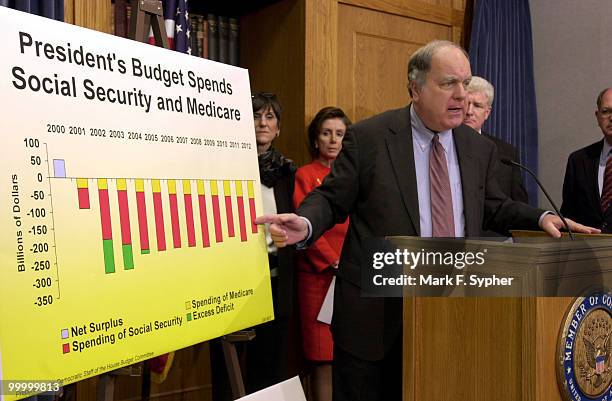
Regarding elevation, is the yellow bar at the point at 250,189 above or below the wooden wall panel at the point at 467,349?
above

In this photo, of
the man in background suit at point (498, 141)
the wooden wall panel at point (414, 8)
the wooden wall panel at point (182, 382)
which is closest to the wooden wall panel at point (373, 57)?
the wooden wall panel at point (414, 8)

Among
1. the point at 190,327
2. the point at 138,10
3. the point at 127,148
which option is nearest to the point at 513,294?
the point at 190,327

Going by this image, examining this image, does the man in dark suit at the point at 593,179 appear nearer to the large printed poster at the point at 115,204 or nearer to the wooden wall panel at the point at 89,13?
the large printed poster at the point at 115,204

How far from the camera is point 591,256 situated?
1483 millimetres

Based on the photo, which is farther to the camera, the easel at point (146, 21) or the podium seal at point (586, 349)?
the easel at point (146, 21)

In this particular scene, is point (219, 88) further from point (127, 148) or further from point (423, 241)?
point (423, 241)

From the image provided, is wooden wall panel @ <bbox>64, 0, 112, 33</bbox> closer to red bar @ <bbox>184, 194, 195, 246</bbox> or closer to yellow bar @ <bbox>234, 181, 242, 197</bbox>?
yellow bar @ <bbox>234, 181, 242, 197</bbox>

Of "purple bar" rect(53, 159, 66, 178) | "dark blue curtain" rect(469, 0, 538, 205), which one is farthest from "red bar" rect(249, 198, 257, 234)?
"dark blue curtain" rect(469, 0, 538, 205)

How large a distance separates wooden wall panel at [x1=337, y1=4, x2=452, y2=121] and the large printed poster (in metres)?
1.68

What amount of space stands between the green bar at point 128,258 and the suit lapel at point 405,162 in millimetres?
751

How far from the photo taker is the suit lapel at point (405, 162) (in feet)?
6.07

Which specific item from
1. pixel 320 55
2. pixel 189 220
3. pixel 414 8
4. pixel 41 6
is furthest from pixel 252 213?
pixel 414 8

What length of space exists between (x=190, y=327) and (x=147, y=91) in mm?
583

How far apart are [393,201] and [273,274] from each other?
971mm
